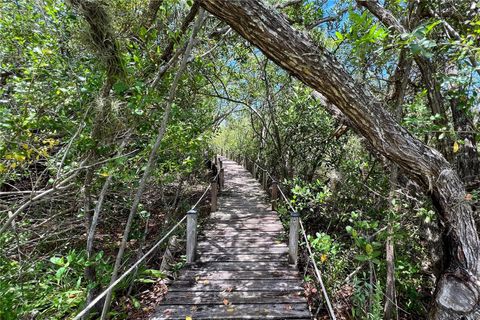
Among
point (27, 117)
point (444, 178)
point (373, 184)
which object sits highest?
point (27, 117)

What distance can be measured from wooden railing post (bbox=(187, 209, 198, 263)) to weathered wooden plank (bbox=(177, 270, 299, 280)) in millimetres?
315

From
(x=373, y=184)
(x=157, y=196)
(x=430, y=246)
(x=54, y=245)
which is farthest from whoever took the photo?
(x=157, y=196)

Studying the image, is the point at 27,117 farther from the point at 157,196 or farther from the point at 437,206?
the point at 157,196

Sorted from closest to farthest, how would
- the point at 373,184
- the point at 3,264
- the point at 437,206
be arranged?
the point at 437,206 → the point at 3,264 → the point at 373,184

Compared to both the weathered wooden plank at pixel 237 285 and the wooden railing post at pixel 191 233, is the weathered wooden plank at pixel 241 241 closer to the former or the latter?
the wooden railing post at pixel 191 233

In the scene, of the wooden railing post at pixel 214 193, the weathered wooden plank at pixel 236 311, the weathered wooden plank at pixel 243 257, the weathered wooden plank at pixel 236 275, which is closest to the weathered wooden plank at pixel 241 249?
the weathered wooden plank at pixel 243 257

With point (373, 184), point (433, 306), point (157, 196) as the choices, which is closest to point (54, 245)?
point (157, 196)

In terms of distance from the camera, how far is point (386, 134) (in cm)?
267

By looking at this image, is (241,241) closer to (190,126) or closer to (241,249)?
(241,249)

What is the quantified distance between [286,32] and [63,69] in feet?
10.1

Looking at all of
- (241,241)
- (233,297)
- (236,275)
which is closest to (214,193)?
(241,241)

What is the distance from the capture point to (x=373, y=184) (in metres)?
5.99

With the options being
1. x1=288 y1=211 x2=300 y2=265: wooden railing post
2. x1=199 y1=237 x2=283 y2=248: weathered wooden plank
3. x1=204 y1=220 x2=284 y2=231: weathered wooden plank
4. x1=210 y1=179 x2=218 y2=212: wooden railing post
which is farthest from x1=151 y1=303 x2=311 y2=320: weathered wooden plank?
x1=210 y1=179 x2=218 y2=212: wooden railing post

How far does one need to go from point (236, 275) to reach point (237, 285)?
29cm
